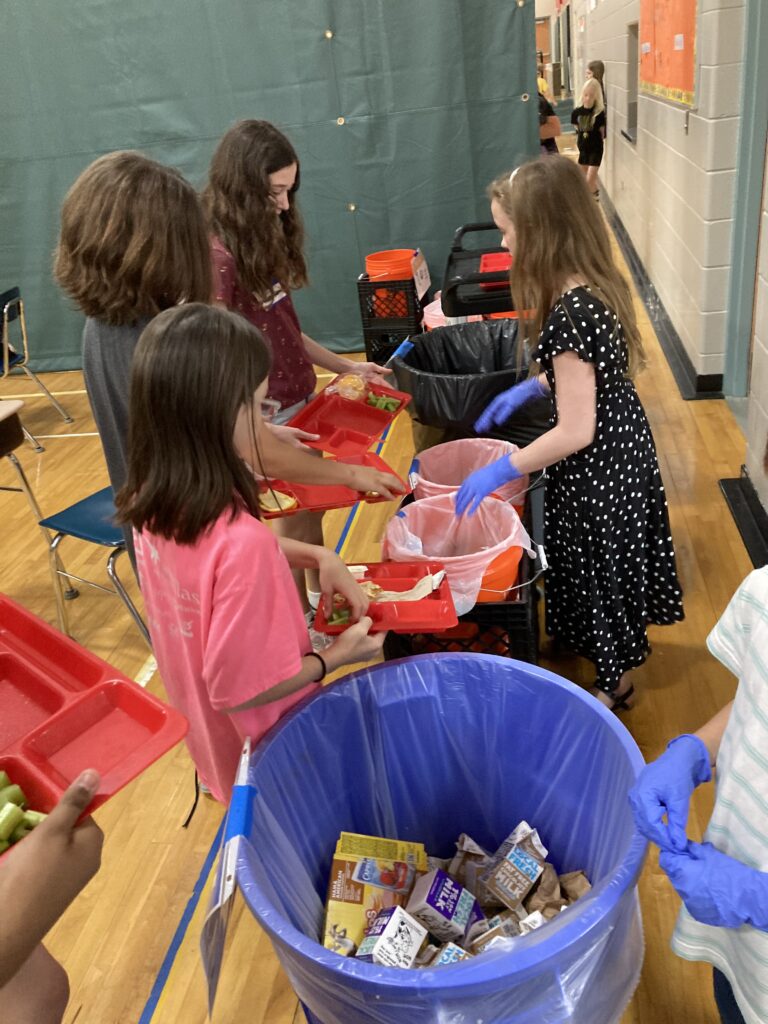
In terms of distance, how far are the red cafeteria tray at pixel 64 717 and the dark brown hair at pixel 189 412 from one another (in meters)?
0.24

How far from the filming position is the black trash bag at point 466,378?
2.66m

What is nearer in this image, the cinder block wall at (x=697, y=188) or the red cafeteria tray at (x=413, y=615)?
the red cafeteria tray at (x=413, y=615)

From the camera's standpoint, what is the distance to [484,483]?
6.23 ft

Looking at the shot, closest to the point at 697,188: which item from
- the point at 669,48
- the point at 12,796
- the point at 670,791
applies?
the point at 669,48

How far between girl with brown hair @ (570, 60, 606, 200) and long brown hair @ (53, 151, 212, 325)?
663 cm

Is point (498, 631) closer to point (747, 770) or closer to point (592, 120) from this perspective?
point (747, 770)

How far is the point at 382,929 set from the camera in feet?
4.23

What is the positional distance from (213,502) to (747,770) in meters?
0.80

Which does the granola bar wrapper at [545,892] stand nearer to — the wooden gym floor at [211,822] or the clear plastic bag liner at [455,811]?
the clear plastic bag liner at [455,811]

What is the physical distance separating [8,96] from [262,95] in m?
1.49

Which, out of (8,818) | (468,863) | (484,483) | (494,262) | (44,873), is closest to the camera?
(44,873)

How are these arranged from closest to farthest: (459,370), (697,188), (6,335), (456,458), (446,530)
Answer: (446,530) < (456,458) < (459,370) < (697,188) < (6,335)

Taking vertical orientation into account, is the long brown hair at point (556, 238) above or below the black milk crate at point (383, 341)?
above

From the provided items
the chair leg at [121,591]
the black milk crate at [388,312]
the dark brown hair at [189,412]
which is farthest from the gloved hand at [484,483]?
the black milk crate at [388,312]
